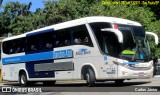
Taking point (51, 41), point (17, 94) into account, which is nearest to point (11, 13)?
point (51, 41)

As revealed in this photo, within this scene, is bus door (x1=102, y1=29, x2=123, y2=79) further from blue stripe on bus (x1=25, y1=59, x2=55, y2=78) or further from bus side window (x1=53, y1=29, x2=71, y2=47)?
blue stripe on bus (x1=25, y1=59, x2=55, y2=78)

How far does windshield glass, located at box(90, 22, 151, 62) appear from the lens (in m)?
15.9

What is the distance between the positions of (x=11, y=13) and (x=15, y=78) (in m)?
33.3

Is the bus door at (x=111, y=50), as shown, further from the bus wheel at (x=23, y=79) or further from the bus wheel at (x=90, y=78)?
the bus wheel at (x=23, y=79)

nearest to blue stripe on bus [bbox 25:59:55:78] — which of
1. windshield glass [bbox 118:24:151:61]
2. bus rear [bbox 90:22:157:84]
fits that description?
bus rear [bbox 90:22:157:84]

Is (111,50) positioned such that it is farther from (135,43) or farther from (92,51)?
(135,43)

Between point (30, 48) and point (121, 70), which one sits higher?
point (30, 48)

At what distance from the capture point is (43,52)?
1964cm

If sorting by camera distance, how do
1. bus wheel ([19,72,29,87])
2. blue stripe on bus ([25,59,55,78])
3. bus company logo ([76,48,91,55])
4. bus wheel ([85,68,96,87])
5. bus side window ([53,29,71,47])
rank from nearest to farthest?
bus wheel ([85,68,96,87])
bus company logo ([76,48,91,55])
bus side window ([53,29,71,47])
blue stripe on bus ([25,59,55,78])
bus wheel ([19,72,29,87])

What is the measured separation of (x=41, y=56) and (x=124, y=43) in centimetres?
560

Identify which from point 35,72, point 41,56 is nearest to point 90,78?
point 41,56

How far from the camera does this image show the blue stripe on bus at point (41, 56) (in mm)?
18078

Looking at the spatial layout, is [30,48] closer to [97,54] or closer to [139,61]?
[97,54]

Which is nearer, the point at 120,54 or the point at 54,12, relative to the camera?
the point at 120,54
